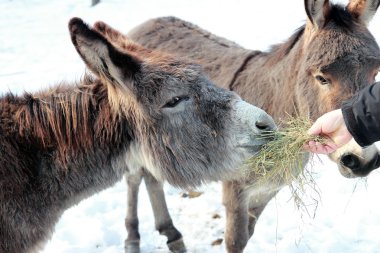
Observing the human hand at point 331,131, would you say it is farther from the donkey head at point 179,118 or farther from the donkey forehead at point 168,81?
the donkey forehead at point 168,81

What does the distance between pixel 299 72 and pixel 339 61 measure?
397 mm

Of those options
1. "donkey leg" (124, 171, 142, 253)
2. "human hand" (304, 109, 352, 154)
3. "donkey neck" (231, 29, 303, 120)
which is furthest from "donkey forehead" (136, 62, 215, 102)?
"donkey leg" (124, 171, 142, 253)

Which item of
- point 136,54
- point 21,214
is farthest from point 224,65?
point 21,214

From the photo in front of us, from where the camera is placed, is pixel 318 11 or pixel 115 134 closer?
pixel 115 134

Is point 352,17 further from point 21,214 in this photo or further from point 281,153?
point 21,214

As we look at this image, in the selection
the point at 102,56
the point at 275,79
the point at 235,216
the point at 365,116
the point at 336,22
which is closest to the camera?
the point at 365,116

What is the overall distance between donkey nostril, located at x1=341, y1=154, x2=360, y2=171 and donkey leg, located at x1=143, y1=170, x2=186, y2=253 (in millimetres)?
2215

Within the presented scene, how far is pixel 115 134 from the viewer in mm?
2756

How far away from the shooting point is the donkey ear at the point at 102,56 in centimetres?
244

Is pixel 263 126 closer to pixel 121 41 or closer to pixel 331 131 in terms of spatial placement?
pixel 331 131

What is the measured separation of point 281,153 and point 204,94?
0.57 m

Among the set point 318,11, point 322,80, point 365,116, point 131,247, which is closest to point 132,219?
point 131,247

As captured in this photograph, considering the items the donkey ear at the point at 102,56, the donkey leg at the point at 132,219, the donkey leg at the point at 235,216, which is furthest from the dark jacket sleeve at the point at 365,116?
the donkey leg at the point at 132,219

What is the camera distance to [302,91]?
336cm
